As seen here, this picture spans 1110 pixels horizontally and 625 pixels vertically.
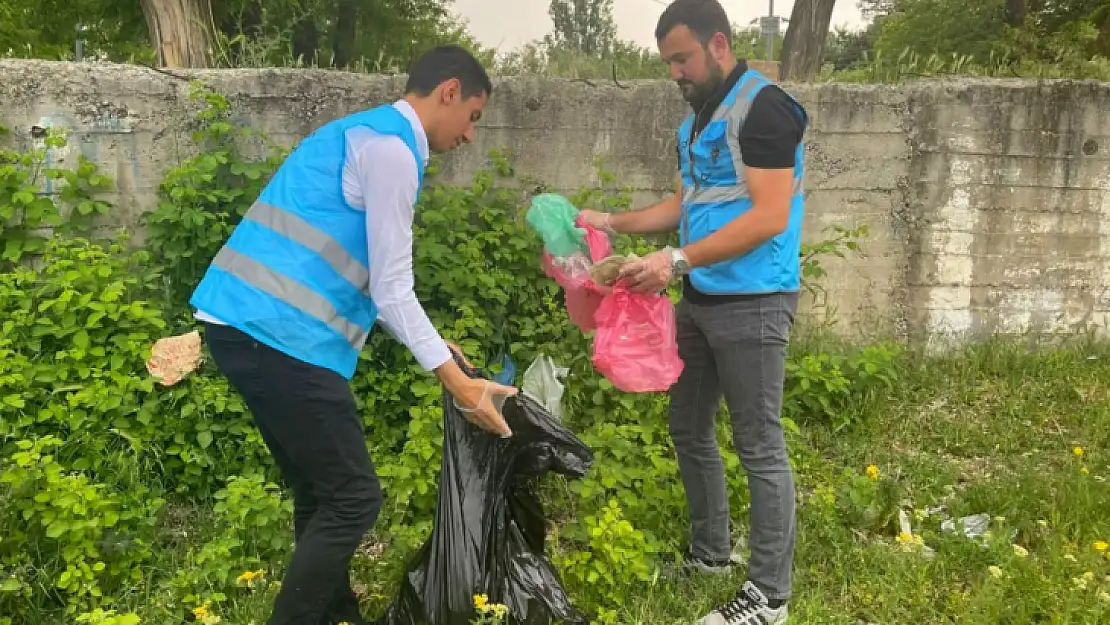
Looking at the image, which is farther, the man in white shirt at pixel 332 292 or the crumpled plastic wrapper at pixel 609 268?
the crumpled plastic wrapper at pixel 609 268

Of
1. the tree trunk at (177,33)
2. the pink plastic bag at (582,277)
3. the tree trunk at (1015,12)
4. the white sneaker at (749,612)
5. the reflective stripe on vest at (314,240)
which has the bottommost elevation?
the white sneaker at (749,612)

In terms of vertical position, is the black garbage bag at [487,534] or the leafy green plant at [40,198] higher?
the leafy green plant at [40,198]

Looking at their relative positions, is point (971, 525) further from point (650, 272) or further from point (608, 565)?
point (650, 272)

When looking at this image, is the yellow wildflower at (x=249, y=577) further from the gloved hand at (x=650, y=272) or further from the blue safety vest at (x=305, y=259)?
the gloved hand at (x=650, y=272)

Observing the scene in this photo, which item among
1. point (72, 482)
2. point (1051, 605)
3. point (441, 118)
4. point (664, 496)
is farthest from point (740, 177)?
point (72, 482)

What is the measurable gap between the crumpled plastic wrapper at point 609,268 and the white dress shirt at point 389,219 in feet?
2.43

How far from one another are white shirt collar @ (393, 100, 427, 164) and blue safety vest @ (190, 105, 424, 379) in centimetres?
2

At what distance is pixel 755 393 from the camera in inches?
91.2

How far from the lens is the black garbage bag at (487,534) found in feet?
7.35

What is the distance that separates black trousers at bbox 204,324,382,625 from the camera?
1.89 metres

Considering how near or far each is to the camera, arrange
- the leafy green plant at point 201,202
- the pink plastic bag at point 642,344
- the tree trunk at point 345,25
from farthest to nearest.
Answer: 1. the tree trunk at point 345,25
2. the leafy green plant at point 201,202
3. the pink plastic bag at point 642,344

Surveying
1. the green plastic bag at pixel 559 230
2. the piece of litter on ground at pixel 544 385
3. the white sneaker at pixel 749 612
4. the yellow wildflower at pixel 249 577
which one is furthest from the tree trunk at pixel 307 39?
the white sneaker at pixel 749 612

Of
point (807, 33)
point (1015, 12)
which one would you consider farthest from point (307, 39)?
point (1015, 12)

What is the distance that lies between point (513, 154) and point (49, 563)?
2900mm
